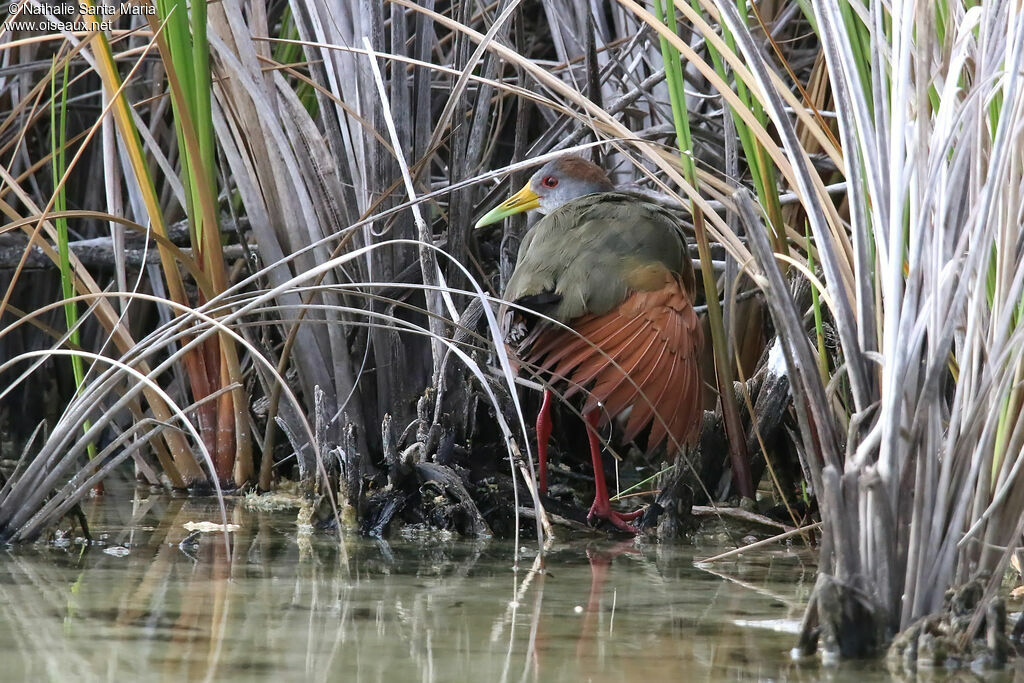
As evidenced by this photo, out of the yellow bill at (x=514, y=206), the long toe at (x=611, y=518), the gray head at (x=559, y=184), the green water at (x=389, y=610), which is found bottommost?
the long toe at (x=611, y=518)

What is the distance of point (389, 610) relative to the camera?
7.02 ft

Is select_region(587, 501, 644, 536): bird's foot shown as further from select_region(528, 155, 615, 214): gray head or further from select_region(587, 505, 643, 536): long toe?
select_region(528, 155, 615, 214): gray head

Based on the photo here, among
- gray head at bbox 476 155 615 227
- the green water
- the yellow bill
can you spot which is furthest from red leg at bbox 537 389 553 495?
gray head at bbox 476 155 615 227

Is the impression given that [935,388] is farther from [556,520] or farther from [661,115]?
[661,115]

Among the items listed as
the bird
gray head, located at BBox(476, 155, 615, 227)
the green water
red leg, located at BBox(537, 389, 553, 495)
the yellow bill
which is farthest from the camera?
gray head, located at BBox(476, 155, 615, 227)

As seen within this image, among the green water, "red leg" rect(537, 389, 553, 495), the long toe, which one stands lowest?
the long toe

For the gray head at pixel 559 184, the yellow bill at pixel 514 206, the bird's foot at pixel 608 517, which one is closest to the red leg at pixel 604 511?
the bird's foot at pixel 608 517

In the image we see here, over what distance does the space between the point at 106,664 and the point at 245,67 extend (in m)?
1.78

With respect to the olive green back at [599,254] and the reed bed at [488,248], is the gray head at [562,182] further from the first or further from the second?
the olive green back at [599,254]

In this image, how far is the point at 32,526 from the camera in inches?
99.3

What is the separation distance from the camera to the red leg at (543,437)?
313cm

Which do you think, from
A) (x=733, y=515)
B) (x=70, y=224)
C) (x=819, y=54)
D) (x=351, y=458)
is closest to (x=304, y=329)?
(x=351, y=458)

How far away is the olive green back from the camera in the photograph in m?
2.90

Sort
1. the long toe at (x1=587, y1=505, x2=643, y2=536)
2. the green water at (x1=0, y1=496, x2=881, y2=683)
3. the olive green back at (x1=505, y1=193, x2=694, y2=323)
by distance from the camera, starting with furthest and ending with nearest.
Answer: the long toe at (x1=587, y1=505, x2=643, y2=536) < the olive green back at (x1=505, y1=193, x2=694, y2=323) < the green water at (x1=0, y1=496, x2=881, y2=683)
